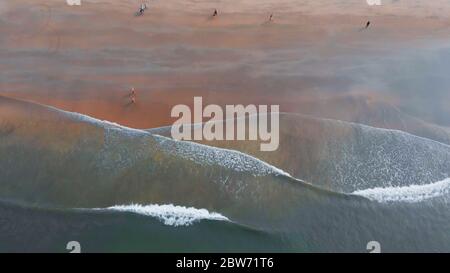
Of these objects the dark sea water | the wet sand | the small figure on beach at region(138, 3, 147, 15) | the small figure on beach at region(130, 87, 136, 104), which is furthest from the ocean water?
the small figure on beach at region(138, 3, 147, 15)

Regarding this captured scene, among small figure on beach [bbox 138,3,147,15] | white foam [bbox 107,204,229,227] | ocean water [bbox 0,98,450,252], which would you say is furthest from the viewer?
small figure on beach [bbox 138,3,147,15]

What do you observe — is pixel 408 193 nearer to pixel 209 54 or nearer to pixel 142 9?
pixel 209 54

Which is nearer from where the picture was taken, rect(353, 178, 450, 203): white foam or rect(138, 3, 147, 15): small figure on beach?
rect(353, 178, 450, 203): white foam

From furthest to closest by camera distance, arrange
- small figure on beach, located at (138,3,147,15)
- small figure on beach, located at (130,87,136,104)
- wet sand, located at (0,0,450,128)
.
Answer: small figure on beach, located at (138,3,147,15)
wet sand, located at (0,0,450,128)
small figure on beach, located at (130,87,136,104)

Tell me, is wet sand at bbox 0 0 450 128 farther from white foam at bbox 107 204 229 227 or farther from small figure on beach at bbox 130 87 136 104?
white foam at bbox 107 204 229 227

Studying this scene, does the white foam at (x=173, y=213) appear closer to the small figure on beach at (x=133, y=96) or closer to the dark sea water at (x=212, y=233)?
the dark sea water at (x=212, y=233)
